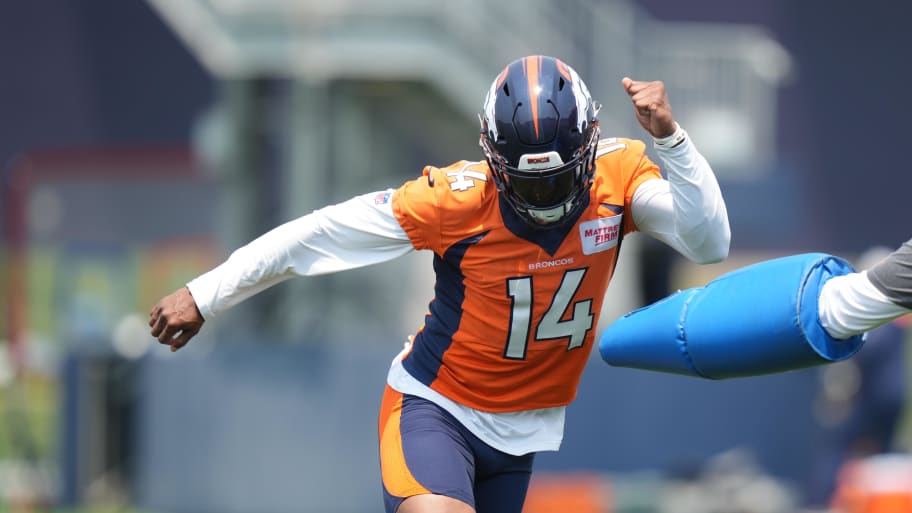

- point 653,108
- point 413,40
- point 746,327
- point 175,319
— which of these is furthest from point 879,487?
point 413,40

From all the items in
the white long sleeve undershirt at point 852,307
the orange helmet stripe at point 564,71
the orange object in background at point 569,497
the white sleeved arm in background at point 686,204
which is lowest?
the orange object in background at point 569,497

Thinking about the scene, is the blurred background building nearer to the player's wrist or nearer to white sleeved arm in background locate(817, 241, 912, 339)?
white sleeved arm in background locate(817, 241, 912, 339)

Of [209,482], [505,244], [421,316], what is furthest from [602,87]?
[505,244]

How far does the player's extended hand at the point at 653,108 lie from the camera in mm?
4191

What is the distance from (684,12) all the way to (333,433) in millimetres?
9384

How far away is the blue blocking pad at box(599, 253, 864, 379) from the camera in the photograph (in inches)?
165

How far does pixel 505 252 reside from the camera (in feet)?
14.6

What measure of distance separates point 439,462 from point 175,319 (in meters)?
1.00

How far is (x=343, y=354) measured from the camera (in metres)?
10.7

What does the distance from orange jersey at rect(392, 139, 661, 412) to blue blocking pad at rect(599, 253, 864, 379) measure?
230 mm

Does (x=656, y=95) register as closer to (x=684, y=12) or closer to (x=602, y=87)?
(x=602, y=87)

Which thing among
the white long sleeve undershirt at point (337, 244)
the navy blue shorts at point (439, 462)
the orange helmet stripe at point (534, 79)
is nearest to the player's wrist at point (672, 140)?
the white long sleeve undershirt at point (337, 244)

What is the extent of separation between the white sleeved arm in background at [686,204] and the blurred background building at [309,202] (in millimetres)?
4825

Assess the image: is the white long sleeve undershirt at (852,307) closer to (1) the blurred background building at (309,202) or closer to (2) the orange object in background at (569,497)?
(2) the orange object in background at (569,497)
